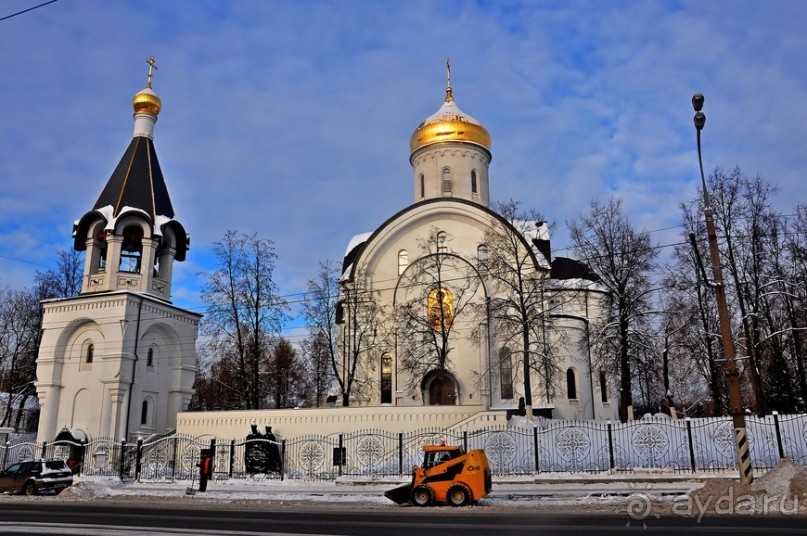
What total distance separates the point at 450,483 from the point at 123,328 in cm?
1984

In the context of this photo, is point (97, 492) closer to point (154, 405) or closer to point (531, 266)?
point (154, 405)

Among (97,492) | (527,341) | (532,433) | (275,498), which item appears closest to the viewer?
(275,498)

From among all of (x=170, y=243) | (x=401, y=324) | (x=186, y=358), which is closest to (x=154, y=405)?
(x=186, y=358)

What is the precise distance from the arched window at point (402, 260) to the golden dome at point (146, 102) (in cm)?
1442

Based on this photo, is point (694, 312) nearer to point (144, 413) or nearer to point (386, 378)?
point (386, 378)

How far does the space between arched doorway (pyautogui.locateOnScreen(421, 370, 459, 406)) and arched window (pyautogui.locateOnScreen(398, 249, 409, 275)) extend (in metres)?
5.44

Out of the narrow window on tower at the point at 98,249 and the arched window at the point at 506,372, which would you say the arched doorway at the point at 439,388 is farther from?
the narrow window on tower at the point at 98,249

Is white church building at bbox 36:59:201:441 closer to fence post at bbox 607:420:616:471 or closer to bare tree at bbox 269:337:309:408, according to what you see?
bare tree at bbox 269:337:309:408

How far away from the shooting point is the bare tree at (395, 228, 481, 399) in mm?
28266

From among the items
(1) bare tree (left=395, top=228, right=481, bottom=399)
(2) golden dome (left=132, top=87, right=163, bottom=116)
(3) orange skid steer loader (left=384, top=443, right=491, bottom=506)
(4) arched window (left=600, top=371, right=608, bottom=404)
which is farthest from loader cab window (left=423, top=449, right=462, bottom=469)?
(2) golden dome (left=132, top=87, right=163, bottom=116)

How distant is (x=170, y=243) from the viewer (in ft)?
101

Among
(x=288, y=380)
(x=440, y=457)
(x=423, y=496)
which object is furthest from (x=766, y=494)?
(x=288, y=380)

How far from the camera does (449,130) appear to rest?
112 feet

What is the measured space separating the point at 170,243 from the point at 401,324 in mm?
11773
